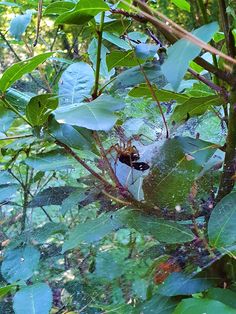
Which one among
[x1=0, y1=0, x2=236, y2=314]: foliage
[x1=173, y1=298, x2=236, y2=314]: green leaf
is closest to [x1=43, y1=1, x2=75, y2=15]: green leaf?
[x1=0, y1=0, x2=236, y2=314]: foliage

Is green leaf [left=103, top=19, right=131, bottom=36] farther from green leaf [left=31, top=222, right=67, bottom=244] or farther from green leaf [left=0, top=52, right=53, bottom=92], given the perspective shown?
green leaf [left=31, top=222, right=67, bottom=244]

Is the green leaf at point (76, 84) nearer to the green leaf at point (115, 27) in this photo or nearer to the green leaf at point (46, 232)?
the green leaf at point (115, 27)

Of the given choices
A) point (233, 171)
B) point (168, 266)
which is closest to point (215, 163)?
point (233, 171)

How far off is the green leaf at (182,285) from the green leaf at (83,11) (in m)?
0.29

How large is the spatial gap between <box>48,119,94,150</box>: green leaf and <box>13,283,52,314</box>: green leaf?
18 cm

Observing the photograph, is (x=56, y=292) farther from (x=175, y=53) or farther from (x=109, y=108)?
(x=175, y=53)

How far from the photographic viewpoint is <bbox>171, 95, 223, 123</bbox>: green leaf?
497mm

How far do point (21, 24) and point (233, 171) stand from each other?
1.15ft

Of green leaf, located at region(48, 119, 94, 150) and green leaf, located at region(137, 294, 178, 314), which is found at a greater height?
green leaf, located at region(48, 119, 94, 150)

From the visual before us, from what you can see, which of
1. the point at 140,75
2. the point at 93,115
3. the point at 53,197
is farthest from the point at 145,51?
the point at 53,197

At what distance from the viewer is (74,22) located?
44 cm

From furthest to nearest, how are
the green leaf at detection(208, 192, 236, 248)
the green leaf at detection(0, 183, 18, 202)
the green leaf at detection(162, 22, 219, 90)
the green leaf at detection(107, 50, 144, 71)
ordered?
the green leaf at detection(0, 183, 18, 202) < the green leaf at detection(107, 50, 144, 71) < the green leaf at detection(208, 192, 236, 248) < the green leaf at detection(162, 22, 219, 90)

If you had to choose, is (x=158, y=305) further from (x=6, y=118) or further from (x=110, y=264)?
(x=6, y=118)

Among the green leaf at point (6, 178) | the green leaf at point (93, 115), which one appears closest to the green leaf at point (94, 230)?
the green leaf at point (93, 115)
